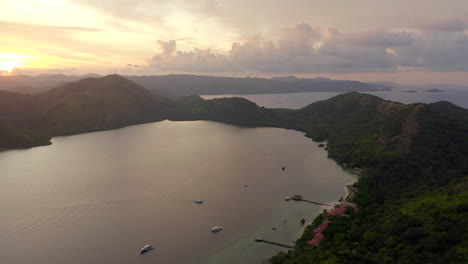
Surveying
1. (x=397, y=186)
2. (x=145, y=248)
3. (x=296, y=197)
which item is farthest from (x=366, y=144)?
(x=145, y=248)

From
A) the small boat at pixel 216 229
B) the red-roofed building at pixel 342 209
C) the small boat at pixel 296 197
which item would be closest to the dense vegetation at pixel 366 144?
the red-roofed building at pixel 342 209

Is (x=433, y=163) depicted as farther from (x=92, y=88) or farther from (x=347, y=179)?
(x=92, y=88)

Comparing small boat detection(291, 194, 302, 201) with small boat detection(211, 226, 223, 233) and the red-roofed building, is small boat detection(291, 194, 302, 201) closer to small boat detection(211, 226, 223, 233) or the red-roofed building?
the red-roofed building

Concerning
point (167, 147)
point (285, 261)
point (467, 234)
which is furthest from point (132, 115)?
point (467, 234)

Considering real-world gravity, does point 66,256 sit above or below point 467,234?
below

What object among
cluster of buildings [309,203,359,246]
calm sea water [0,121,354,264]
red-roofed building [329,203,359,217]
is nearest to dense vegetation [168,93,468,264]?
cluster of buildings [309,203,359,246]
